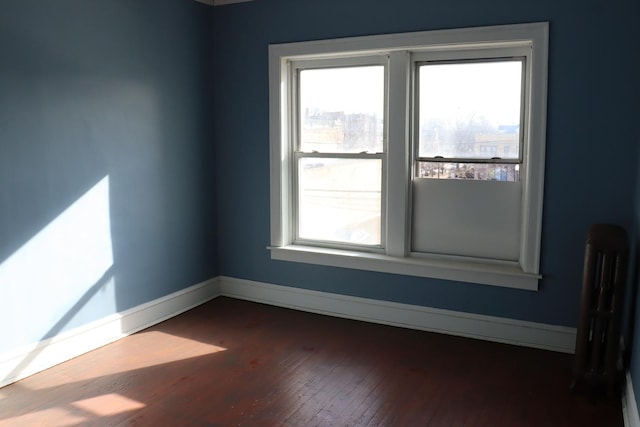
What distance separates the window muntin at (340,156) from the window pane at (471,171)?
0.36 metres

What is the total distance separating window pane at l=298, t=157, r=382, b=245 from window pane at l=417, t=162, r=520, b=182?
367 millimetres

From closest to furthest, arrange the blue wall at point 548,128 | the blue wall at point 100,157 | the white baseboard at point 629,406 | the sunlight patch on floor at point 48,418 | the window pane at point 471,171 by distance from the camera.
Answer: the white baseboard at point 629,406, the sunlight patch on floor at point 48,418, the blue wall at point 100,157, the blue wall at point 548,128, the window pane at point 471,171

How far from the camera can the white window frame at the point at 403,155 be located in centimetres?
367

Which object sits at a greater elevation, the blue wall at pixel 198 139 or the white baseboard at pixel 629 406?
the blue wall at pixel 198 139

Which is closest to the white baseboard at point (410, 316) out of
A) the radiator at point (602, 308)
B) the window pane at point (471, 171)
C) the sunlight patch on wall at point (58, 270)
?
the radiator at point (602, 308)

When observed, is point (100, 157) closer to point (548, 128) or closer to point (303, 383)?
point (303, 383)

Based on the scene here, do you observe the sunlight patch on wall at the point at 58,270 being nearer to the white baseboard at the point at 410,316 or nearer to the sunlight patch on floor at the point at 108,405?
the sunlight patch on floor at the point at 108,405

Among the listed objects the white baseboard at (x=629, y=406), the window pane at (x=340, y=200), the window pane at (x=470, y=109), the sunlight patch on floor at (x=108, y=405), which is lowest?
the sunlight patch on floor at (x=108, y=405)

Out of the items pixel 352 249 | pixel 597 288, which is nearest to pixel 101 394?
pixel 352 249

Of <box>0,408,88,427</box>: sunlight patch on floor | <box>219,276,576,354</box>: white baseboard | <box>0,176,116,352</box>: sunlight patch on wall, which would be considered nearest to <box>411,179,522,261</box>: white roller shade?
<box>219,276,576,354</box>: white baseboard

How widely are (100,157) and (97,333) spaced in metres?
1.16

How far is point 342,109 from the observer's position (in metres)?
4.45

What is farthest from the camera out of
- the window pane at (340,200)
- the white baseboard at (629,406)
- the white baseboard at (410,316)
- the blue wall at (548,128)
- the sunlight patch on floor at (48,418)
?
the window pane at (340,200)

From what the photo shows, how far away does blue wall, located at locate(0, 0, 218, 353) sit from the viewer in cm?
332
